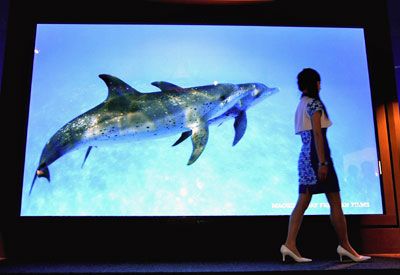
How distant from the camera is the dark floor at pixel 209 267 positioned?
8.19ft

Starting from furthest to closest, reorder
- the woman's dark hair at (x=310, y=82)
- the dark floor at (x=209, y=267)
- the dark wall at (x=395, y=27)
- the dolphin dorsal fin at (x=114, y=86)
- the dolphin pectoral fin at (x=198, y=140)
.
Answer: the dark wall at (x=395, y=27) < the dolphin dorsal fin at (x=114, y=86) < the dolphin pectoral fin at (x=198, y=140) < the woman's dark hair at (x=310, y=82) < the dark floor at (x=209, y=267)

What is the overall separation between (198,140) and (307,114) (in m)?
1.06

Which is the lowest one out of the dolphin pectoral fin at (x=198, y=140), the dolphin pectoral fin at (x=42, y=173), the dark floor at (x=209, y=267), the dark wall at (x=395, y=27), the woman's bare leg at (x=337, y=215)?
the dark floor at (x=209, y=267)

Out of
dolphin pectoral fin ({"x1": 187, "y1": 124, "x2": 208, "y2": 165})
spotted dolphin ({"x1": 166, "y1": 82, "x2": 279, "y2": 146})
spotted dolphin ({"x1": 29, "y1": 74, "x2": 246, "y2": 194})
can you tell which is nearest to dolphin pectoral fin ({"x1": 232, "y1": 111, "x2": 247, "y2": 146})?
spotted dolphin ({"x1": 166, "y1": 82, "x2": 279, "y2": 146})

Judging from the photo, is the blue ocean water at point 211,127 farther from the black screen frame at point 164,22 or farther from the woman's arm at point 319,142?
the woman's arm at point 319,142

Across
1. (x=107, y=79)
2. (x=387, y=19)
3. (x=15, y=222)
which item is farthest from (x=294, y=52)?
(x=15, y=222)

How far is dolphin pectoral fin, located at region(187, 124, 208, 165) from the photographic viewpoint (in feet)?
11.3

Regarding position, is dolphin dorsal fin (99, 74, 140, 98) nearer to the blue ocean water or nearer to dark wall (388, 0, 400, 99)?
the blue ocean water

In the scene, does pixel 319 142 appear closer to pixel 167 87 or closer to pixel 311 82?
pixel 311 82

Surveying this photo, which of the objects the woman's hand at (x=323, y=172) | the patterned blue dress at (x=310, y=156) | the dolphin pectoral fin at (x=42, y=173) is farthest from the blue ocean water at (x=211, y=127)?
the woman's hand at (x=323, y=172)

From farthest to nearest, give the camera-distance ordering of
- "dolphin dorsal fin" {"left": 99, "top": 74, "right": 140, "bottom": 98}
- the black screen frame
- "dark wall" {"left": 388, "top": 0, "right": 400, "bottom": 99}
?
"dark wall" {"left": 388, "top": 0, "right": 400, "bottom": 99} → "dolphin dorsal fin" {"left": 99, "top": 74, "right": 140, "bottom": 98} → the black screen frame

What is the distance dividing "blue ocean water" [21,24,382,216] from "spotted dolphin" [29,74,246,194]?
6 centimetres

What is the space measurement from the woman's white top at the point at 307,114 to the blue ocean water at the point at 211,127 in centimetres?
65

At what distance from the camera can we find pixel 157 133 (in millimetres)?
3516
